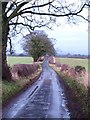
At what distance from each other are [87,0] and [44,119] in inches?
557

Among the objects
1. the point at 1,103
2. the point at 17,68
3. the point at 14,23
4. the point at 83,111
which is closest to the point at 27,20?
the point at 14,23

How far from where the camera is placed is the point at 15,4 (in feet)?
92.8

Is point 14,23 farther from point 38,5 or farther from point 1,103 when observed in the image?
point 1,103

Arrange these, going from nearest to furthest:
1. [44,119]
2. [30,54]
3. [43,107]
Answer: [44,119]
[43,107]
[30,54]

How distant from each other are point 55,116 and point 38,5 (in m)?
16.8

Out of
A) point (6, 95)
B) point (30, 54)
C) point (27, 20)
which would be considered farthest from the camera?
point (30, 54)

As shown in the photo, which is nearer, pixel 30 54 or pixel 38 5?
pixel 38 5

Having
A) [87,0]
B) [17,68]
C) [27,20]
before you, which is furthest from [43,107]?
[17,68]

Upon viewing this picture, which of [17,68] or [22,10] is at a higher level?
[22,10]

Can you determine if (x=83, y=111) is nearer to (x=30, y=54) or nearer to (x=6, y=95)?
(x=6, y=95)

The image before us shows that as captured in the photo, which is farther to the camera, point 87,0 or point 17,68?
point 17,68

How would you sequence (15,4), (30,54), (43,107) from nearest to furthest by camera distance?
1. (43,107)
2. (15,4)
3. (30,54)

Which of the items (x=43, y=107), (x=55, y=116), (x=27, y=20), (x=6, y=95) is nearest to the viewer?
(x=55, y=116)

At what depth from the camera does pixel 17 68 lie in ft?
113
